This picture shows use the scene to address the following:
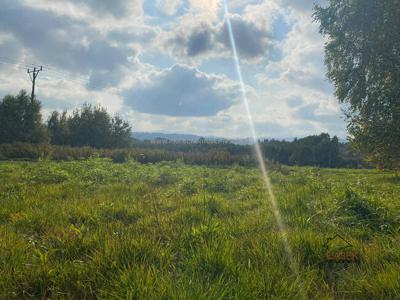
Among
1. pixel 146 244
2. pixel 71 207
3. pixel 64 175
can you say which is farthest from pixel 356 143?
pixel 146 244

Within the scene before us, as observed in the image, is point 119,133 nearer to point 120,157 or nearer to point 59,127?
point 59,127

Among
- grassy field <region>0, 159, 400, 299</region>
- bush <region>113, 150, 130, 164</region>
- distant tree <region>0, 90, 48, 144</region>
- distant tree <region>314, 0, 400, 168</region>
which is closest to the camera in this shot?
grassy field <region>0, 159, 400, 299</region>

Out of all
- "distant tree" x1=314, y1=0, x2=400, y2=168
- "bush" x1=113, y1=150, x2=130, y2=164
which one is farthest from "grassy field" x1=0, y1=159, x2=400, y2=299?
"bush" x1=113, y1=150, x2=130, y2=164

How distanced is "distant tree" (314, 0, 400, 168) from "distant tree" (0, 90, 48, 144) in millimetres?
54038

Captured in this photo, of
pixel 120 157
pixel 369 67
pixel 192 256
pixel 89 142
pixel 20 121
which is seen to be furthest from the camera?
pixel 89 142

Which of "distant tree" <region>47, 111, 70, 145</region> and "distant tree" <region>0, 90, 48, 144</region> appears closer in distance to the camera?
"distant tree" <region>0, 90, 48, 144</region>

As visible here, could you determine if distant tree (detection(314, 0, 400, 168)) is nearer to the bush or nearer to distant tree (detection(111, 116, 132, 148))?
the bush

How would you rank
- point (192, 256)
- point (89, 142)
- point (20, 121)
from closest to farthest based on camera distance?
point (192, 256) < point (20, 121) < point (89, 142)

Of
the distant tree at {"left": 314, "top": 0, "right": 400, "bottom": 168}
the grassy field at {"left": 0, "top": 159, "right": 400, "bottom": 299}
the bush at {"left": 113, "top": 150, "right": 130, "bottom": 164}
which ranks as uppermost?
the distant tree at {"left": 314, "top": 0, "right": 400, "bottom": 168}

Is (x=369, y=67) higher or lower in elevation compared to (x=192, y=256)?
higher

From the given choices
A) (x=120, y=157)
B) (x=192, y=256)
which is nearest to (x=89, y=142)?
(x=120, y=157)

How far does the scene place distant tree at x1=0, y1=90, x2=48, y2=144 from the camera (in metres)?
61.1

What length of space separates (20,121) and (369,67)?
59.0m

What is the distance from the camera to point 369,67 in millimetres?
19312
